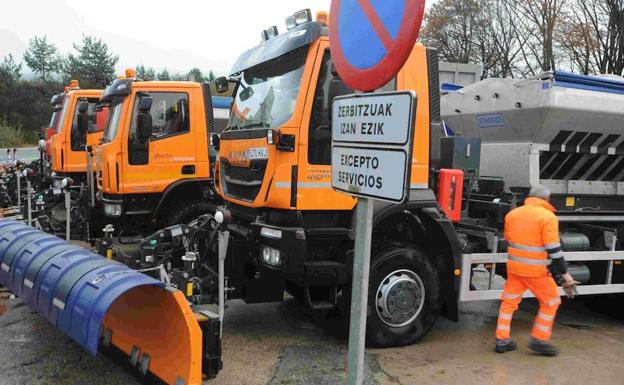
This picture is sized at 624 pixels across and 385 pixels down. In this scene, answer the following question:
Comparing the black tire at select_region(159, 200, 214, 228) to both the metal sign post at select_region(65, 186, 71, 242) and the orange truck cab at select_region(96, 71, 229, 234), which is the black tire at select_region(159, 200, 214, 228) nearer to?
the orange truck cab at select_region(96, 71, 229, 234)

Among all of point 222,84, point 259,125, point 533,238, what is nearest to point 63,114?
point 222,84

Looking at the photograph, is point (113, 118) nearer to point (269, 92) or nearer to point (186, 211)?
point (186, 211)

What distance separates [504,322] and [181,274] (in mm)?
2828

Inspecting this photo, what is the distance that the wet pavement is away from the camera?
4.03 meters

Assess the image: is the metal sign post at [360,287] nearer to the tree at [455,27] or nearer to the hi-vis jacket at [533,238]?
the hi-vis jacket at [533,238]

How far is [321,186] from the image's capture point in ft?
13.9

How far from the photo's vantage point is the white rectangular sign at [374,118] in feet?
6.54

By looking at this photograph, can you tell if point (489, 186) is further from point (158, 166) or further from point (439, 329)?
point (158, 166)

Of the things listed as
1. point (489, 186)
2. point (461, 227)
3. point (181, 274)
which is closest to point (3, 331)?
point (181, 274)

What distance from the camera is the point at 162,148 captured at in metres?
7.46

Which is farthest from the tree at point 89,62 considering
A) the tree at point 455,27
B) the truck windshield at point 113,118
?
the truck windshield at point 113,118

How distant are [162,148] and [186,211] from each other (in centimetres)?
94

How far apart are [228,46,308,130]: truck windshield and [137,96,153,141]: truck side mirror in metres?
2.26

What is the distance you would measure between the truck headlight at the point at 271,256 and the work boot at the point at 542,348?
7.87ft
